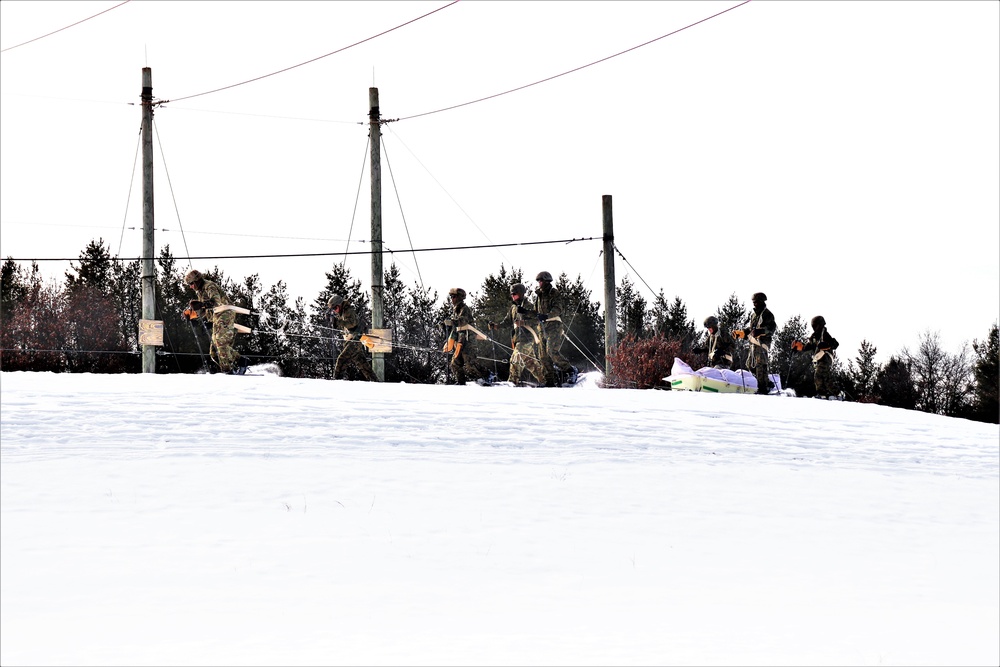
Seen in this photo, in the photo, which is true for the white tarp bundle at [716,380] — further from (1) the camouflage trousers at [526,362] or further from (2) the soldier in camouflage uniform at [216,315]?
(2) the soldier in camouflage uniform at [216,315]

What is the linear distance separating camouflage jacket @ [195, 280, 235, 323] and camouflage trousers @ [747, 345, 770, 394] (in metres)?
9.02

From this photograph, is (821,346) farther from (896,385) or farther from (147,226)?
(896,385)

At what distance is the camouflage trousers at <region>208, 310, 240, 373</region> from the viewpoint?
1872cm

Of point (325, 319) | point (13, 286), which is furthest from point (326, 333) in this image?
point (13, 286)

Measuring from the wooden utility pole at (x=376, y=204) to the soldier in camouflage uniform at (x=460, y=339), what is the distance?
5.39 m

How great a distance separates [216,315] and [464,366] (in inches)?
162

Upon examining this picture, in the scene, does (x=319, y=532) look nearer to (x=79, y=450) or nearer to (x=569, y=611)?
(x=569, y=611)

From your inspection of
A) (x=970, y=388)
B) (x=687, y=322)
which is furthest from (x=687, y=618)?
(x=970, y=388)

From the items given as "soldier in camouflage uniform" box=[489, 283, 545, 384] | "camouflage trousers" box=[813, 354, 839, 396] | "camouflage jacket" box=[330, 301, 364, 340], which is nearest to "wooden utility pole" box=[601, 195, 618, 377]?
"camouflage trousers" box=[813, 354, 839, 396]

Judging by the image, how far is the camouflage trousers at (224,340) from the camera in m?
18.7

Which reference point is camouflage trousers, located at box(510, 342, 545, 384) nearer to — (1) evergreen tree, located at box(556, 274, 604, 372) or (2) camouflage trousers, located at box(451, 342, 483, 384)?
(2) camouflage trousers, located at box(451, 342, 483, 384)

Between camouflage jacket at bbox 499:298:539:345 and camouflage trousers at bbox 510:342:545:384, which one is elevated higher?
camouflage jacket at bbox 499:298:539:345

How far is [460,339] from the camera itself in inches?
730

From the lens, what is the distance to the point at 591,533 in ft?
30.9
